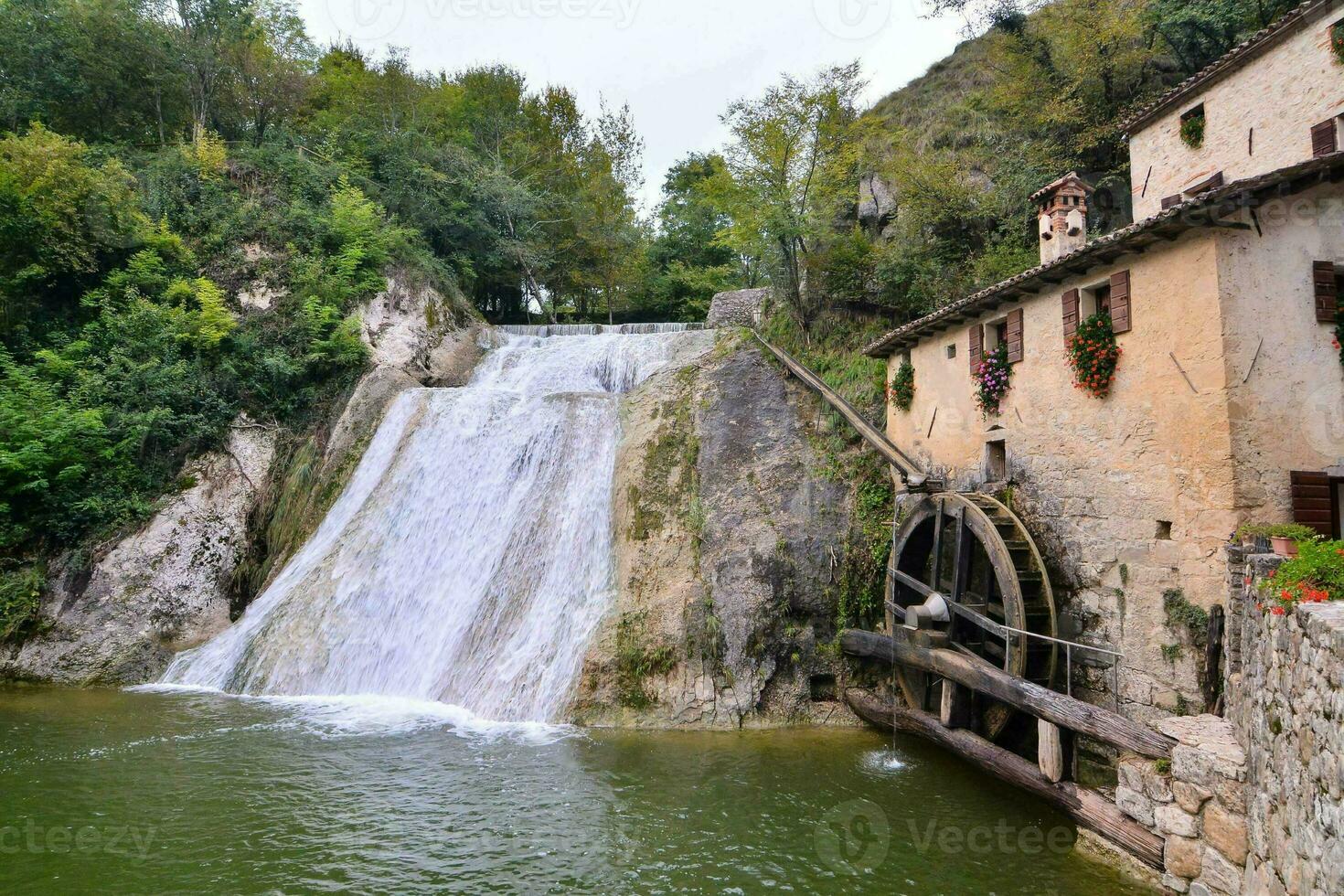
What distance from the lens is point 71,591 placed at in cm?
1335

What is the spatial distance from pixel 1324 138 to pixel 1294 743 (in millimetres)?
10798

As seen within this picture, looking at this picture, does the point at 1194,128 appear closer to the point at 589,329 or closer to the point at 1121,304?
the point at 1121,304

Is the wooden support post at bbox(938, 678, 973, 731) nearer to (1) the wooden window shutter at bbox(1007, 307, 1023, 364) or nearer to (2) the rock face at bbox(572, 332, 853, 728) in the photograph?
(2) the rock face at bbox(572, 332, 853, 728)

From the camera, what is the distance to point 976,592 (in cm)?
1093

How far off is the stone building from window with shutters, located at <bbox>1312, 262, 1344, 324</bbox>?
0.02m

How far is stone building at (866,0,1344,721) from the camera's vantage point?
716 cm

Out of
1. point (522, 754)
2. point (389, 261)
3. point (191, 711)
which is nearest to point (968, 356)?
point (522, 754)

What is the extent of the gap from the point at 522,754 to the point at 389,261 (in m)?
16.5

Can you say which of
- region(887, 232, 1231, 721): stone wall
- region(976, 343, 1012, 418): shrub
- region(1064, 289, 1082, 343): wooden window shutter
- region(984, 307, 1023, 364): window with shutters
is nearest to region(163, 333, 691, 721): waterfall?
region(976, 343, 1012, 418): shrub

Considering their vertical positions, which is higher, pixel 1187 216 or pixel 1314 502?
pixel 1187 216

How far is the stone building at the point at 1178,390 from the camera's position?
7.16 m

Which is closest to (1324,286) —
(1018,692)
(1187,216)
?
(1187,216)

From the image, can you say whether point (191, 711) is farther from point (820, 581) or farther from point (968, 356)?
point (968, 356)

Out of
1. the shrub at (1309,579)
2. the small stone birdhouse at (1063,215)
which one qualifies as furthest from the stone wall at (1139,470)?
the shrub at (1309,579)
